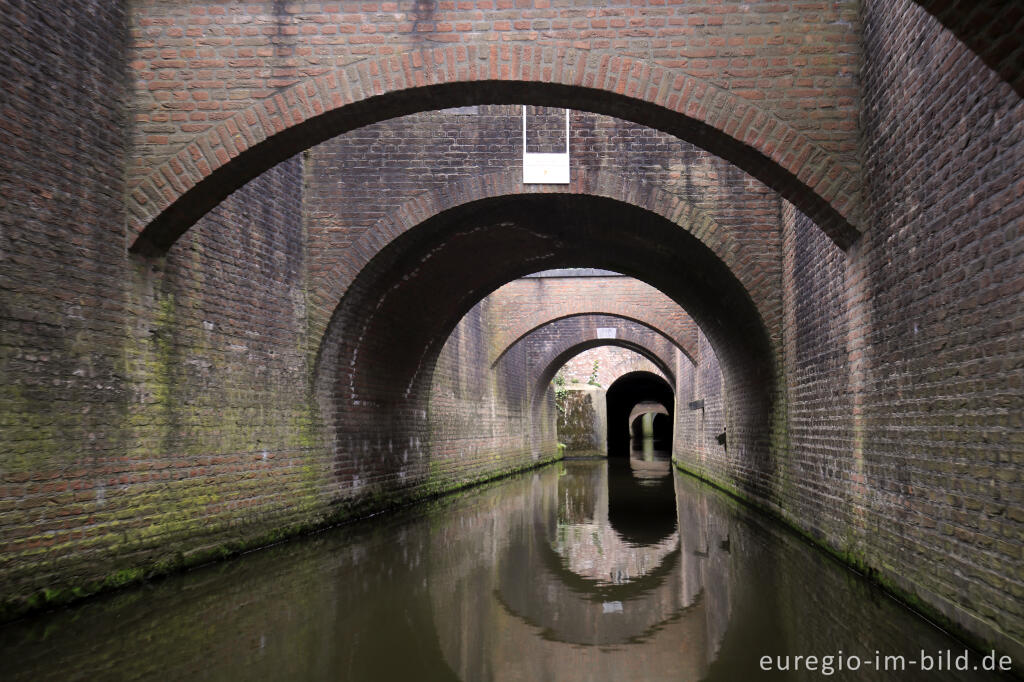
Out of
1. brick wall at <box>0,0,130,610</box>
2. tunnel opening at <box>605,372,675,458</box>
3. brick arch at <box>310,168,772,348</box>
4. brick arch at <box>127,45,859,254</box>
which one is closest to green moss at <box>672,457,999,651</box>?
brick arch at <box>127,45,859,254</box>

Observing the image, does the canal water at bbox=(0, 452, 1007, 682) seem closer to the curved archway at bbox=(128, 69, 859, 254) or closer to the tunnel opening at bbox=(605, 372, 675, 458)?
the curved archway at bbox=(128, 69, 859, 254)

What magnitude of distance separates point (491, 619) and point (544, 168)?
18.1 feet

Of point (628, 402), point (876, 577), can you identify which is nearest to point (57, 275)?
point (876, 577)

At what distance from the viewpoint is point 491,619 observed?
441 centimetres

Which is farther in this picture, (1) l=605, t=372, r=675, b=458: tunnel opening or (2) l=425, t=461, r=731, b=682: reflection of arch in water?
(1) l=605, t=372, r=675, b=458: tunnel opening

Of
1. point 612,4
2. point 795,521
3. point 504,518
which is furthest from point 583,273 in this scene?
point 612,4

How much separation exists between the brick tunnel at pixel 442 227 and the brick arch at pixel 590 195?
0.03m

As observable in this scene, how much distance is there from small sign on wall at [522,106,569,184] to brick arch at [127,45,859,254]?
283 centimetres

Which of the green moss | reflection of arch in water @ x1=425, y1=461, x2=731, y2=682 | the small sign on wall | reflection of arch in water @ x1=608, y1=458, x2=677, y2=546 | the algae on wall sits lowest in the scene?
reflection of arch in water @ x1=608, y1=458, x2=677, y2=546

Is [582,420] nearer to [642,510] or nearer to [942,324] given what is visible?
[642,510]

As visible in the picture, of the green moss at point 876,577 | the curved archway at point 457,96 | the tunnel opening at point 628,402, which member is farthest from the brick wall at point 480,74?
the tunnel opening at point 628,402

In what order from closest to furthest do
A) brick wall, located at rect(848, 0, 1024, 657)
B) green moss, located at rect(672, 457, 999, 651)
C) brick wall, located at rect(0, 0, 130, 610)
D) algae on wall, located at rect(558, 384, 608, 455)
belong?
1. brick wall, located at rect(848, 0, 1024, 657)
2. green moss, located at rect(672, 457, 999, 651)
3. brick wall, located at rect(0, 0, 130, 610)
4. algae on wall, located at rect(558, 384, 608, 455)

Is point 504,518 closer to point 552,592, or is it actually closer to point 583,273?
point 552,592

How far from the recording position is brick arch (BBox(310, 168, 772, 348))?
843cm
